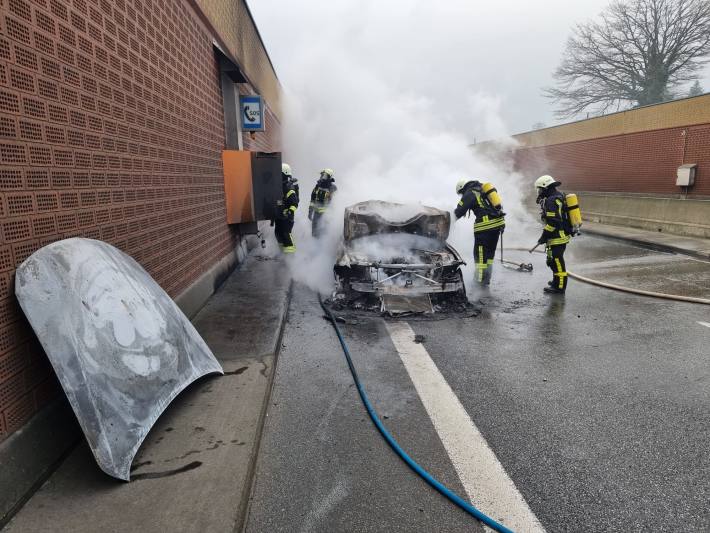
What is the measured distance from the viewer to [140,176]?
442cm

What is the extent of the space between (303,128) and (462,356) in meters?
16.5

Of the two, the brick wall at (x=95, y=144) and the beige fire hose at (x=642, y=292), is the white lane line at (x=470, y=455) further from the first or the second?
the beige fire hose at (x=642, y=292)

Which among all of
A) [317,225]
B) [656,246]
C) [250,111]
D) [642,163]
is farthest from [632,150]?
[250,111]

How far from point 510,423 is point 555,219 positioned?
15.2ft

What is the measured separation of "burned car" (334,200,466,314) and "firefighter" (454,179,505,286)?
1.55 feet

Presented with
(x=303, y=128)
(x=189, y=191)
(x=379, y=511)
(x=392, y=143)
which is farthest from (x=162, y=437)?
(x=303, y=128)

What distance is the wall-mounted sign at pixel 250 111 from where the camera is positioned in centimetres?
961

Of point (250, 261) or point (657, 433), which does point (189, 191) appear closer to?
point (250, 261)

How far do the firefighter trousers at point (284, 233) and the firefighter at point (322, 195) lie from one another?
1.08 metres

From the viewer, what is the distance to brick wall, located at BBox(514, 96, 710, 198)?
15.0 metres

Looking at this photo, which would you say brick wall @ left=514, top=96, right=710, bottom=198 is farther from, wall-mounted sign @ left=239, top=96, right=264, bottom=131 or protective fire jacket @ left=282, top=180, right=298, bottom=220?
wall-mounted sign @ left=239, top=96, right=264, bottom=131

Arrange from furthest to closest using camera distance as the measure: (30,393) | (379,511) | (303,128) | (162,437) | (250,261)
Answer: (303,128), (250,261), (162,437), (30,393), (379,511)

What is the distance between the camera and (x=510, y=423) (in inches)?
132

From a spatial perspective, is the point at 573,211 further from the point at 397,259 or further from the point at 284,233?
the point at 284,233
